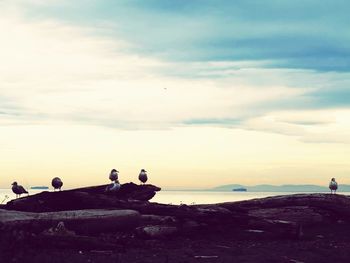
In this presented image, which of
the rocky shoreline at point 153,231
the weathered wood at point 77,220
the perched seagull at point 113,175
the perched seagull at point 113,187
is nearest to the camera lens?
the rocky shoreline at point 153,231

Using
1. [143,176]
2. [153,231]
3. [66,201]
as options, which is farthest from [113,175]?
[153,231]

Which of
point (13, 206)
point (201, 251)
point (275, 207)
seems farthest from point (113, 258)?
point (275, 207)

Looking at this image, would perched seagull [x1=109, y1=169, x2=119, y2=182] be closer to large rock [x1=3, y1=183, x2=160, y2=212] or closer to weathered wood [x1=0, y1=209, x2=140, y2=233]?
large rock [x1=3, y1=183, x2=160, y2=212]

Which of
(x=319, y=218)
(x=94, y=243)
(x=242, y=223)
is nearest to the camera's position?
(x=94, y=243)

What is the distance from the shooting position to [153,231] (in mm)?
19922

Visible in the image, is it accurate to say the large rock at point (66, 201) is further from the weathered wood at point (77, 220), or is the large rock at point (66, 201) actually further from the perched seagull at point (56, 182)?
the perched seagull at point (56, 182)

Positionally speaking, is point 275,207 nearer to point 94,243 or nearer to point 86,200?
point 86,200

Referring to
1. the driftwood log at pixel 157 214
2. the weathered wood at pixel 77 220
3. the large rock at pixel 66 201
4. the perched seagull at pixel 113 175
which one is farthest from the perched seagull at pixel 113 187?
the perched seagull at pixel 113 175

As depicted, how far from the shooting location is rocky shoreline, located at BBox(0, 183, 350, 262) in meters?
17.2

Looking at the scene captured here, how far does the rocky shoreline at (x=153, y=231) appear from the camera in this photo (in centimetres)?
1725

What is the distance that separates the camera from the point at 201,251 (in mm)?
18141

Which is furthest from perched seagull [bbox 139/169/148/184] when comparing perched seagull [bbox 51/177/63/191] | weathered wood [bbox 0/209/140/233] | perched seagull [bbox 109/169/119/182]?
weathered wood [bbox 0/209/140/233]

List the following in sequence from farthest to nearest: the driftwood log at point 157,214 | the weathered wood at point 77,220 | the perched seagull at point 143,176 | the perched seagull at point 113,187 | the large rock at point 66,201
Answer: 1. the perched seagull at point 143,176
2. the perched seagull at point 113,187
3. the large rock at point 66,201
4. the driftwood log at point 157,214
5. the weathered wood at point 77,220

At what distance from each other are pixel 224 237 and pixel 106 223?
4.16m
